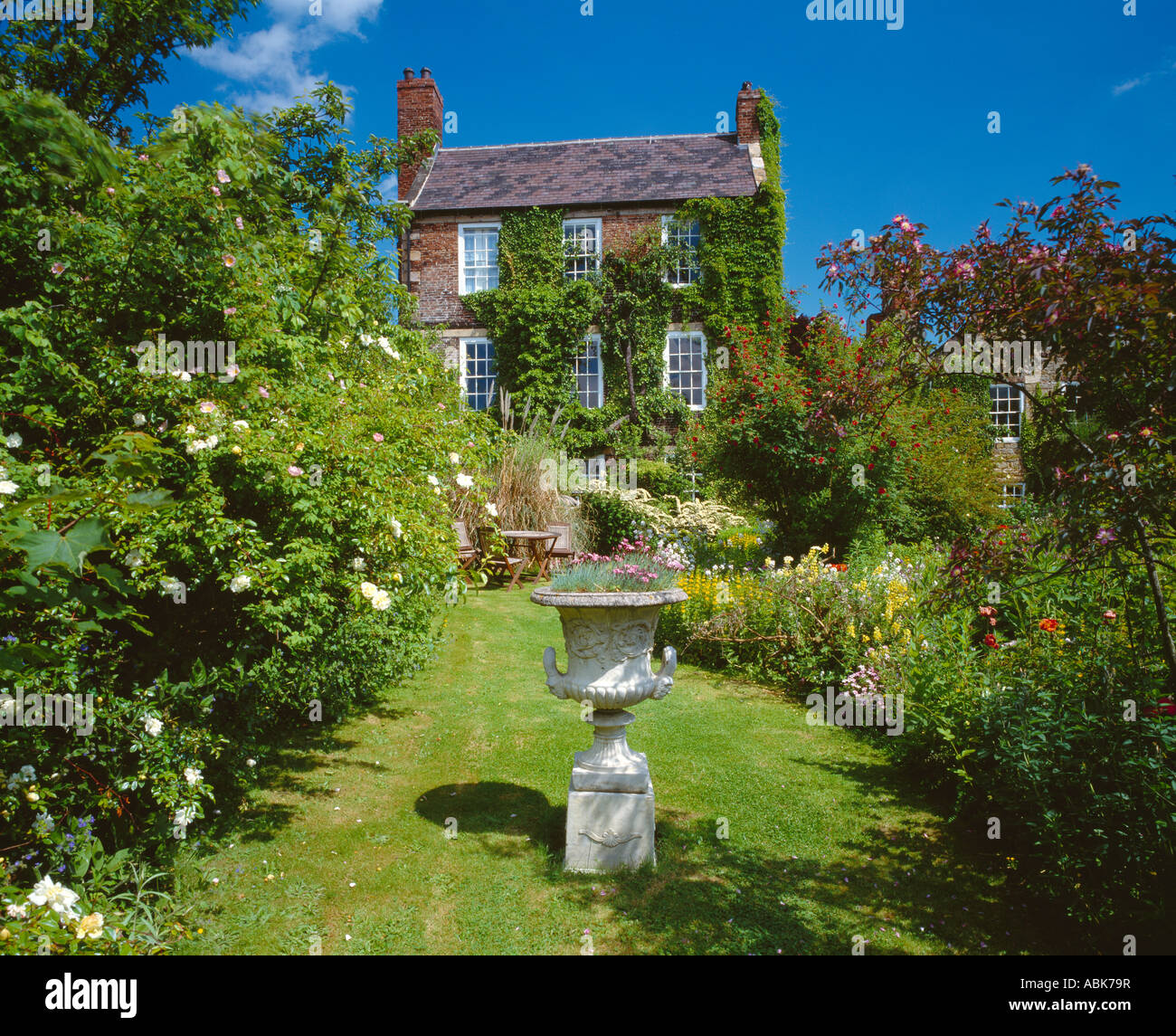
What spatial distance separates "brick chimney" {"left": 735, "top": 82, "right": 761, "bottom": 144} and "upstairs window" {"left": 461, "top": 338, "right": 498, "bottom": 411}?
26.9 ft

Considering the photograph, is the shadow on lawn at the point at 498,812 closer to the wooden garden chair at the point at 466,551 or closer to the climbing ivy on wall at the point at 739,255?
the wooden garden chair at the point at 466,551

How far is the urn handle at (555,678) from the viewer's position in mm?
4016

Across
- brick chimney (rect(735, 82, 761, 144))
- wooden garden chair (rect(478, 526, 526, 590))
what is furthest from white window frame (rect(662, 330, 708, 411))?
wooden garden chair (rect(478, 526, 526, 590))

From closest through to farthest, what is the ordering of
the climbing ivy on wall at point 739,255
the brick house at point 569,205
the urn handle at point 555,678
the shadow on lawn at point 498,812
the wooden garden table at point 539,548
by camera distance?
the urn handle at point 555,678, the shadow on lawn at point 498,812, the wooden garden table at point 539,548, the climbing ivy on wall at point 739,255, the brick house at point 569,205

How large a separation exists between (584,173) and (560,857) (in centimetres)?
1816

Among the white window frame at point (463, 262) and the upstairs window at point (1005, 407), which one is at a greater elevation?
the white window frame at point (463, 262)

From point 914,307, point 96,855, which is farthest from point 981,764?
point 96,855

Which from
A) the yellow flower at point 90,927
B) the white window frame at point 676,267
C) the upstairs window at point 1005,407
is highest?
the white window frame at point 676,267

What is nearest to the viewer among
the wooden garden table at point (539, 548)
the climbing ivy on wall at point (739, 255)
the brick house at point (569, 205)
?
the wooden garden table at point (539, 548)

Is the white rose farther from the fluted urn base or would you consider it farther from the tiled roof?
the tiled roof

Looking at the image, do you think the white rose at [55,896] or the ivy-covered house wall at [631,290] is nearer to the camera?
the white rose at [55,896]

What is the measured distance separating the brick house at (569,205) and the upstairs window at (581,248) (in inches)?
0.9

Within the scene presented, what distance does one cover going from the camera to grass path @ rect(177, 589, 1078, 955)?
3287 millimetres

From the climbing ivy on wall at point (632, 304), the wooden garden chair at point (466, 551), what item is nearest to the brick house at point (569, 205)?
the climbing ivy on wall at point (632, 304)
